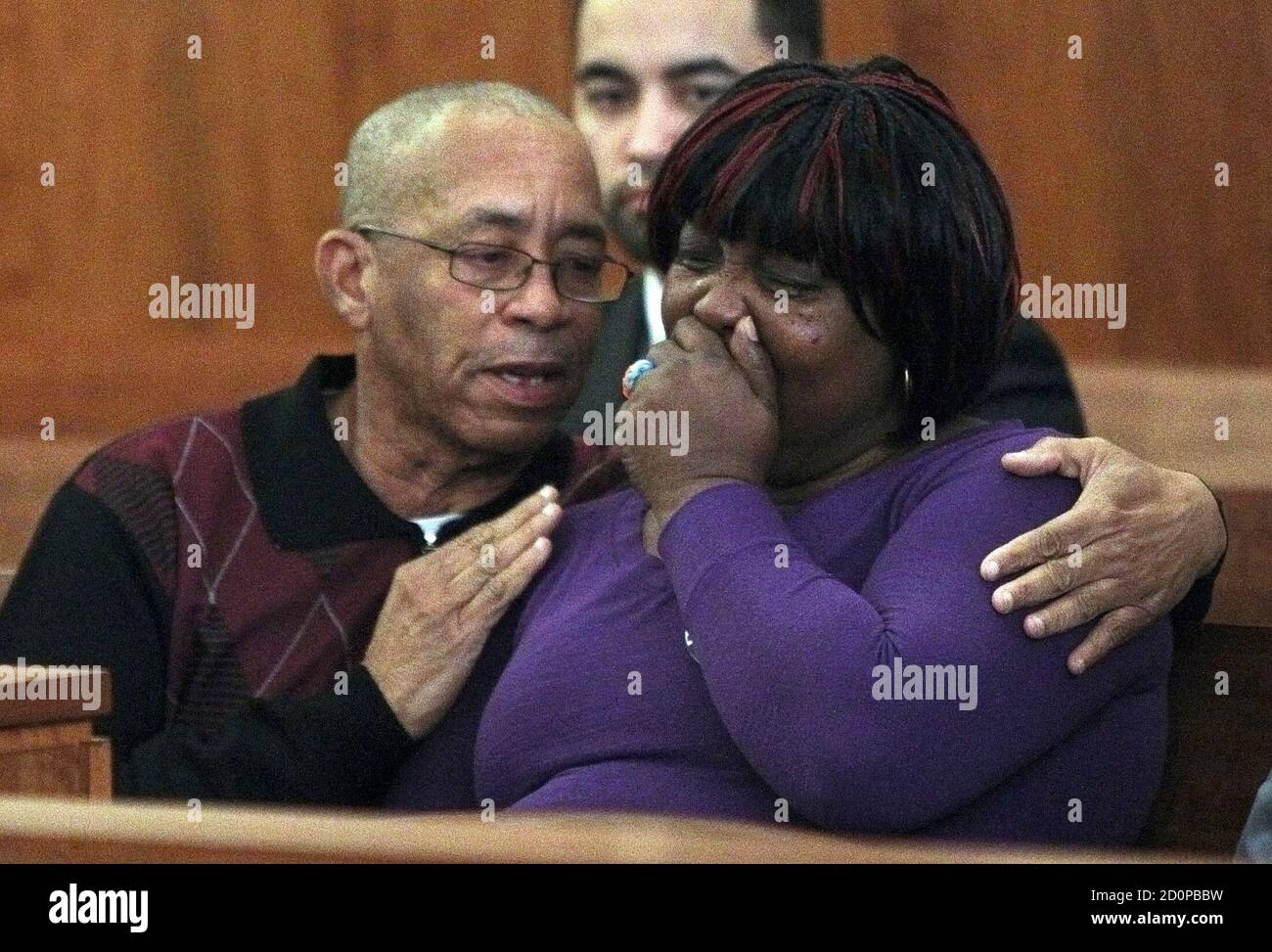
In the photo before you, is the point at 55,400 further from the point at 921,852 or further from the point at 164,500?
the point at 921,852

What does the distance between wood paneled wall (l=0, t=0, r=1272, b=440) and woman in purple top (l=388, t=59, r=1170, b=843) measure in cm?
139

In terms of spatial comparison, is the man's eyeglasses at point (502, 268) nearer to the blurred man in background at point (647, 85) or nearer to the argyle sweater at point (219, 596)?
the argyle sweater at point (219, 596)

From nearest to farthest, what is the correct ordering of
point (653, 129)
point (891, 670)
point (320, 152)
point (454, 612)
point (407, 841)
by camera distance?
point (407, 841) < point (891, 670) < point (454, 612) < point (653, 129) < point (320, 152)

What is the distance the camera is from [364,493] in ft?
7.11

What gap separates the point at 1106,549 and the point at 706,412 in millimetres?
318

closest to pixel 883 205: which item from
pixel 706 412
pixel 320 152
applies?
pixel 706 412

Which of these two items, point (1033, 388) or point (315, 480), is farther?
point (1033, 388)

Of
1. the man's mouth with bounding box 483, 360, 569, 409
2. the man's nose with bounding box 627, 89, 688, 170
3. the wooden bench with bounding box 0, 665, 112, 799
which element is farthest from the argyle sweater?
the man's nose with bounding box 627, 89, 688, 170

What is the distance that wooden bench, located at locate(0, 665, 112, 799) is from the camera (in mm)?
1688

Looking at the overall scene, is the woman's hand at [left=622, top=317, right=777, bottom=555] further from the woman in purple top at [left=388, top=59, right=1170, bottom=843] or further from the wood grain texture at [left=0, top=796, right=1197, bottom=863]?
the wood grain texture at [left=0, top=796, right=1197, bottom=863]

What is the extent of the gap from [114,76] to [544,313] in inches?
62.8

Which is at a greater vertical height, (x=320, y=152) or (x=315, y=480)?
(x=320, y=152)

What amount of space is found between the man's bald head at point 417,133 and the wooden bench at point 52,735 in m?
0.62

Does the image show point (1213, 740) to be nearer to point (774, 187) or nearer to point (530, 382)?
point (774, 187)
